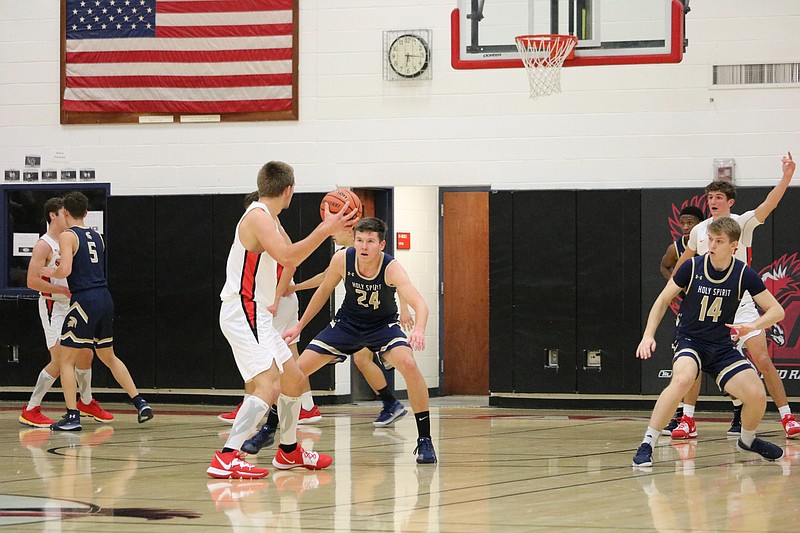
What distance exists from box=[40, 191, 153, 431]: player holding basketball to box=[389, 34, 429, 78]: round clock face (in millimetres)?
4169

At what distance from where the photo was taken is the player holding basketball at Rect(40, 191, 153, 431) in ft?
35.3

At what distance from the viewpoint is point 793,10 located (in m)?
12.5

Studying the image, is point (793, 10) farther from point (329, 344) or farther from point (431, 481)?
point (431, 481)

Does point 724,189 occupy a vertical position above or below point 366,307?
above

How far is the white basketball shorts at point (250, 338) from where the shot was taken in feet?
23.9

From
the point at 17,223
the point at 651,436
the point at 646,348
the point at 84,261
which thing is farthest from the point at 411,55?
the point at 651,436

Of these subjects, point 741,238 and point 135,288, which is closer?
point 741,238

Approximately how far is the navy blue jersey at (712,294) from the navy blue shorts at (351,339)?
6.60 ft

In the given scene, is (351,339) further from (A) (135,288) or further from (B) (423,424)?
(A) (135,288)

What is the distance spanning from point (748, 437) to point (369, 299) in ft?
9.20

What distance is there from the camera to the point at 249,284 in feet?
24.2

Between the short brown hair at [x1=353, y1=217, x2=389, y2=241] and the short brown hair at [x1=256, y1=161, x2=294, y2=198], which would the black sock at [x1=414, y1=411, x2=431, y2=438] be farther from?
the short brown hair at [x1=256, y1=161, x2=294, y2=198]

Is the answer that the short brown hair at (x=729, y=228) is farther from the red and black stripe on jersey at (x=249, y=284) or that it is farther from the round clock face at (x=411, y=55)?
the round clock face at (x=411, y=55)

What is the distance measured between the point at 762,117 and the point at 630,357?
9.49 feet
